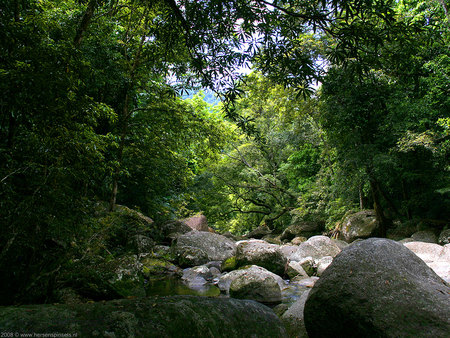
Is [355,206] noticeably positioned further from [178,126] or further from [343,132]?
[178,126]

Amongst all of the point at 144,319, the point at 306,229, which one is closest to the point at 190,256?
the point at 144,319

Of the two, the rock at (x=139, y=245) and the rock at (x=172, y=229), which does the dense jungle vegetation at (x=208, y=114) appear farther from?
the rock at (x=139, y=245)

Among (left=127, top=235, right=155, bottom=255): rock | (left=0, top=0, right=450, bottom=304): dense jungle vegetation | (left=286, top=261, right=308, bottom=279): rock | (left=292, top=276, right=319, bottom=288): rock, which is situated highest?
(left=0, top=0, right=450, bottom=304): dense jungle vegetation

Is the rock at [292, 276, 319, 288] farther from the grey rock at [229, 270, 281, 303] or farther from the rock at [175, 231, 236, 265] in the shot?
the rock at [175, 231, 236, 265]

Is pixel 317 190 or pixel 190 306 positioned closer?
pixel 190 306

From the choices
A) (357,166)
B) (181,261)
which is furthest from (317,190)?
(181,261)

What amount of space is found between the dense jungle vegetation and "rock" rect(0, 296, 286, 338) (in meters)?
1.21

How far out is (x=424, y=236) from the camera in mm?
10172

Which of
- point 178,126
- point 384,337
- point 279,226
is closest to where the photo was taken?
point 384,337

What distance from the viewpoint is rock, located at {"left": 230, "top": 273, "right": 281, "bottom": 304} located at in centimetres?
537

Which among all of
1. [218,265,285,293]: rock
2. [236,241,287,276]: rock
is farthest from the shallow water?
[236,241,287,276]: rock

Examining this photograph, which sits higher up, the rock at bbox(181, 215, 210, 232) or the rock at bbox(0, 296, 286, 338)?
the rock at bbox(181, 215, 210, 232)

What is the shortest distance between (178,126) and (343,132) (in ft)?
22.9

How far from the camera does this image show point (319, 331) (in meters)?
3.05
